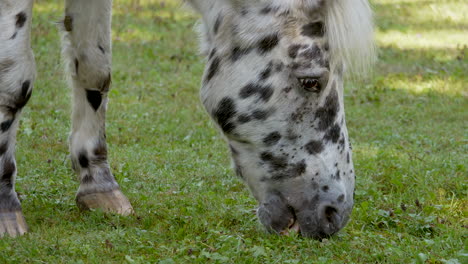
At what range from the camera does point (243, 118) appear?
351 centimetres

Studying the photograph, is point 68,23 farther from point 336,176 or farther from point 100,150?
point 336,176

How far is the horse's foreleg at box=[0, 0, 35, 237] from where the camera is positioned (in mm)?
3492

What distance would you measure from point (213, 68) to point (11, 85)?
986 millimetres

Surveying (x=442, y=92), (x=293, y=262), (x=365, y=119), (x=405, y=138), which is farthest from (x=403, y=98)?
(x=293, y=262)

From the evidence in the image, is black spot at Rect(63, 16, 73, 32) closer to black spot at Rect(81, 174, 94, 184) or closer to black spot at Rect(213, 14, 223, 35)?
black spot at Rect(81, 174, 94, 184)

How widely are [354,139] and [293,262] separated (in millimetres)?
3552

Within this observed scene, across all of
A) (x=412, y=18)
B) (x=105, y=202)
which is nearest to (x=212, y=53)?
(x=105, y=202)

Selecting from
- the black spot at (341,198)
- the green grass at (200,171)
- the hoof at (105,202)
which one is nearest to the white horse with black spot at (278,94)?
the black spot at (341,198)

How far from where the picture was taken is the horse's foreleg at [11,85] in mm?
3492

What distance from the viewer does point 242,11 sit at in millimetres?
3469

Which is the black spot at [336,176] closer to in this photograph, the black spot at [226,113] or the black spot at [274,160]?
the black spot at [274,160]

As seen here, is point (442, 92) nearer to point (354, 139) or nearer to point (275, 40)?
point (354, 139)

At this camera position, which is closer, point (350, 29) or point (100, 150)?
Result: point (350, 29)

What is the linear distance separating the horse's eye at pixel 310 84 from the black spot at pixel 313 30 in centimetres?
21
